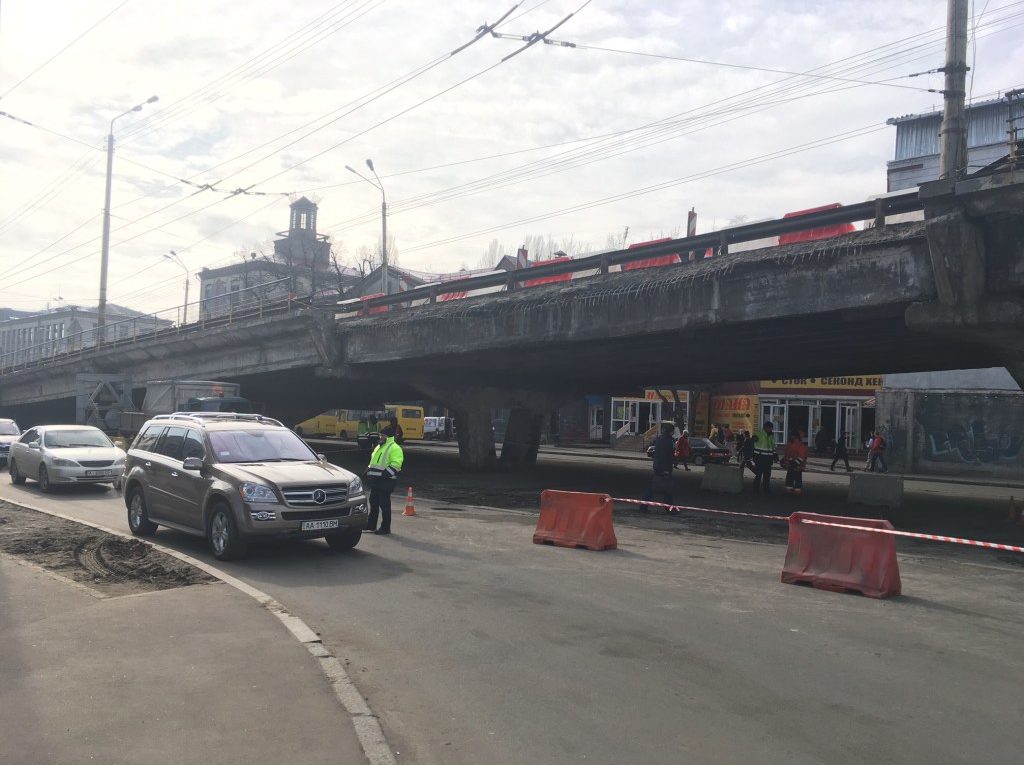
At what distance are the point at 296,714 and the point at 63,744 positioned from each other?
48.6 inches

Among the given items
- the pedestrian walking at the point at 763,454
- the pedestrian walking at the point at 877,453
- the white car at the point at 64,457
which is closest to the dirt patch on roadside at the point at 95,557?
the white car at the point at 64,457

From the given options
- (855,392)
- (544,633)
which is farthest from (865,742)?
(855,392)

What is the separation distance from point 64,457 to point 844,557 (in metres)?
15.7

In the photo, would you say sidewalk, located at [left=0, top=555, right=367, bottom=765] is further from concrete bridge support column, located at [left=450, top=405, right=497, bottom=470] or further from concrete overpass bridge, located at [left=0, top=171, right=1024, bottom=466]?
concrete bridge support column, located at [left=450, top=405, right=497, bottom=470]

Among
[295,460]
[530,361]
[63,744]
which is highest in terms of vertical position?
[530,361]

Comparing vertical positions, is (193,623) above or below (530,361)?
below

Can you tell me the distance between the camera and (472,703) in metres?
5.42

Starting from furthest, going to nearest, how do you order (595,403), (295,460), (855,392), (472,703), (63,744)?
(595,403) → (855,392) → (295,460) → (472,703) → (63,744)

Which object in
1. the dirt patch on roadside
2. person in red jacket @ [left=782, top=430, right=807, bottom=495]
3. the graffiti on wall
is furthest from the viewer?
the graffiti on wall

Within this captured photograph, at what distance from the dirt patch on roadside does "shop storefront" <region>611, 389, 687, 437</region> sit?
38951 millimetres

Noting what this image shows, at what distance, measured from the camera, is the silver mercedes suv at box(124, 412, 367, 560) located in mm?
10109

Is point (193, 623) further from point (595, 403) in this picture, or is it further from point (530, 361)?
point (595, 403)

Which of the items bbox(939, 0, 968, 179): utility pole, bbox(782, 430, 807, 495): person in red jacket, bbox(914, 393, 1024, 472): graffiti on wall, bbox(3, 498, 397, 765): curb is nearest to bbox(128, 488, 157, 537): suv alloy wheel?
bbox(3, 498, 397, 765): curb

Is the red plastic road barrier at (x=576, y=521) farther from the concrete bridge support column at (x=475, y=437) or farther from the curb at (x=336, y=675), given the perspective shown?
the concrete bridge support column at (x=475, y=437)
